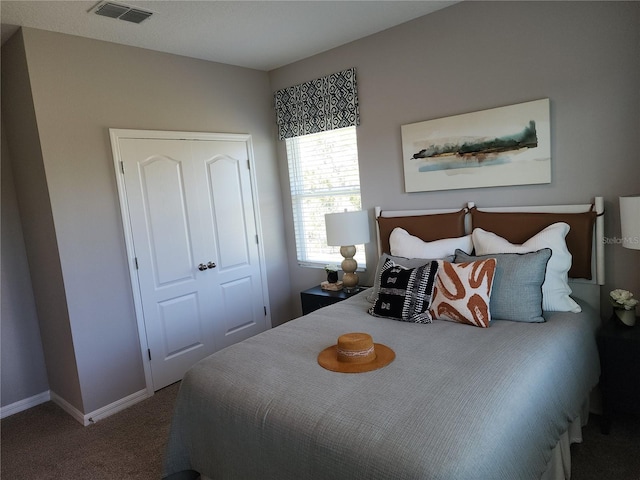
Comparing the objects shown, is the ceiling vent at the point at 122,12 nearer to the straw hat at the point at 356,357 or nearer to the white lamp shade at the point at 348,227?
the white lamp shade at the point at 348,227

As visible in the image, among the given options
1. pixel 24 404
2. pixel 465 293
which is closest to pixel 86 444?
pixel 24 404

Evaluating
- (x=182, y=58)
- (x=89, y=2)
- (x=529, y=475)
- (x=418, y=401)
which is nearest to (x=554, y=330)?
(x=529, y=475)

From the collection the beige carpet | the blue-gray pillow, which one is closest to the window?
the blue-gray pillow

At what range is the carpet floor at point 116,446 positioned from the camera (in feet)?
7.12

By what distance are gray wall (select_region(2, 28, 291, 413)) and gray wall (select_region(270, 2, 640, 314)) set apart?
1653 millimetres

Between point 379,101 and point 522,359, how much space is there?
2.32 m

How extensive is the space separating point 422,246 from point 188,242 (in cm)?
188

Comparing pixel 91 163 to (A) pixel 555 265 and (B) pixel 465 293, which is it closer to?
(B) pixel 465 293

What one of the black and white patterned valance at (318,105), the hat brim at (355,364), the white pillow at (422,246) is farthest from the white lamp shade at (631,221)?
the black and white patterned valance at (318,105)

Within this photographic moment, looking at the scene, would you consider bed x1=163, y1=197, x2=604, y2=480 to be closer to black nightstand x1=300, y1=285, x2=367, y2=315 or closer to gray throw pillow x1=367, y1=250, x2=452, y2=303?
gray throw pillow x1=367, y1=250, x2=452, y2=303

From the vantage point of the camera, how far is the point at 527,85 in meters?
2.68

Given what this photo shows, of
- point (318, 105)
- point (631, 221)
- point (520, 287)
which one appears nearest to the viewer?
point (631, 221)

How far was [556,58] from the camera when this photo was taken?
8.38 feet

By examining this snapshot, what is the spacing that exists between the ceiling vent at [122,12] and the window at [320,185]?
5.57ft
